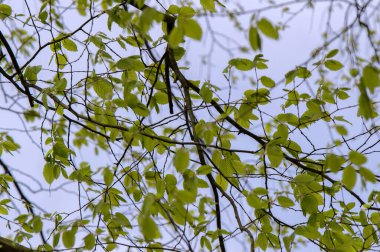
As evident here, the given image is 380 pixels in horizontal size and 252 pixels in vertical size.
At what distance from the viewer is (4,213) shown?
241 centimetres

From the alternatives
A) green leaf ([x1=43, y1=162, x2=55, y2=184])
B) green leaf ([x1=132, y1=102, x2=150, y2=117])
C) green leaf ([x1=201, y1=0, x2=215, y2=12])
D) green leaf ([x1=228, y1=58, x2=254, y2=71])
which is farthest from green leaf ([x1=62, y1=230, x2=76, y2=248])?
green leaf ([x1=201, y1=0, x2=215, y2=12])

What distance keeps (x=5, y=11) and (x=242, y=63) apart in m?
1.36

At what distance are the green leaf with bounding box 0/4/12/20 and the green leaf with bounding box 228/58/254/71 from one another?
1.30 m

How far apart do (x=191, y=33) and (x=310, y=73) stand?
0.99 m

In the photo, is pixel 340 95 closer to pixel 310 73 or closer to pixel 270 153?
pixel 310 73

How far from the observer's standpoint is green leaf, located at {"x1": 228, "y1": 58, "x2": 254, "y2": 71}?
1950mm

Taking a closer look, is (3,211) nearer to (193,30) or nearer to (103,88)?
(103,88)

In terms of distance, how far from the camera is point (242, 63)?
Result: 195cm

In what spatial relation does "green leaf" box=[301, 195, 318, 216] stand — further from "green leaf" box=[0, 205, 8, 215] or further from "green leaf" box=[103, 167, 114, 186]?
"green leaf" box=[0, 205, 8, 215]

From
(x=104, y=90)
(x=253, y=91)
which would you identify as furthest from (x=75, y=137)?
(x=253, y=91)

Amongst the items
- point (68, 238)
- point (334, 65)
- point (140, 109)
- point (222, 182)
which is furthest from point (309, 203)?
point (68, 238)

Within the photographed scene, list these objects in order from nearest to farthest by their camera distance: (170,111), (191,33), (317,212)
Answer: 1. (191,33)
2. (317,212)
3. (170,111)

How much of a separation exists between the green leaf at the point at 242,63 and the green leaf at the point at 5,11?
4.26ft

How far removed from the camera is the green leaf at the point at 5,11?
2531 mm
